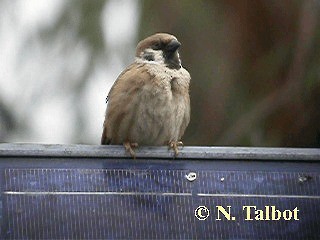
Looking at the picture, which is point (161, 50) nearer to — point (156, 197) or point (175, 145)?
point (175, 145)

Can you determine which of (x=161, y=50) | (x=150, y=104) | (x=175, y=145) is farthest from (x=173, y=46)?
(x=175, y=145)

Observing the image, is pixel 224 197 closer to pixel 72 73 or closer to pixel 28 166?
pixel 28 166

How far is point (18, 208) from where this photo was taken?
692 cm

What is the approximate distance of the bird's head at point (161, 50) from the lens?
7.98 metres

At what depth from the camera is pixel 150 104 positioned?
7793 millimetres

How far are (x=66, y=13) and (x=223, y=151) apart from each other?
2.14 meters

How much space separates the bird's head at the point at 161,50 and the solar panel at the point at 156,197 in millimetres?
950

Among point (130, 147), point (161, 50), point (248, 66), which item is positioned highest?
point (248, 66)

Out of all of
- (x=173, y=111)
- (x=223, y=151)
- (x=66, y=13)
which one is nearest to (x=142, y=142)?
(x=173, y=111)

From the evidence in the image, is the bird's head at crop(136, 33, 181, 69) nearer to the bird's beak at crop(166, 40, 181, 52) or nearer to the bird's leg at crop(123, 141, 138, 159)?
the bird's beak at crop(166, 40, 181, 52)

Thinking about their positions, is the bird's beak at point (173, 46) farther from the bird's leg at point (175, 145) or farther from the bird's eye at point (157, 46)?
the bird's leg at point (175, 145)
